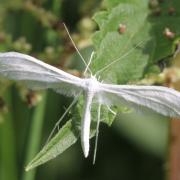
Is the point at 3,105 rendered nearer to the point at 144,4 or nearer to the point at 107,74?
the point at 107,74

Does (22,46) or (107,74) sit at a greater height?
(22,46)

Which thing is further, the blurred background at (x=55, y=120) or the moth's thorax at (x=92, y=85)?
the blurred background at (x=55, y=120)

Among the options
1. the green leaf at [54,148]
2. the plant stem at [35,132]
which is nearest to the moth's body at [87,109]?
the green leaf at [54,148]

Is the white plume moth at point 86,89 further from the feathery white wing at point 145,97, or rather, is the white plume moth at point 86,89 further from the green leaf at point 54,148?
the green leaf at point 54,148

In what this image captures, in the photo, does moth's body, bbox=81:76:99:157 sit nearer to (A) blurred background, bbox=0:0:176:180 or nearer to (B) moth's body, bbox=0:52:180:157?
(B) moth's body, bbox=0:52:180:157

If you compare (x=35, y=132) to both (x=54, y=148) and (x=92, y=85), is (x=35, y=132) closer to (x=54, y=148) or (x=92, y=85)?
(x=92, y=85)

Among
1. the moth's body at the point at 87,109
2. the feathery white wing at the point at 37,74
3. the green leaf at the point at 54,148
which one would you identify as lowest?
the green leaf at the point at 54,148

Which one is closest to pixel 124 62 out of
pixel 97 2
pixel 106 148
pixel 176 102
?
pixel 176 102

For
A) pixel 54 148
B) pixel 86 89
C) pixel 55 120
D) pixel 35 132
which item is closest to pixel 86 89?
pixel 86 89

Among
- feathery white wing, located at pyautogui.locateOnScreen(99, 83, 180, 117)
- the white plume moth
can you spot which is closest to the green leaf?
the white plume moth
